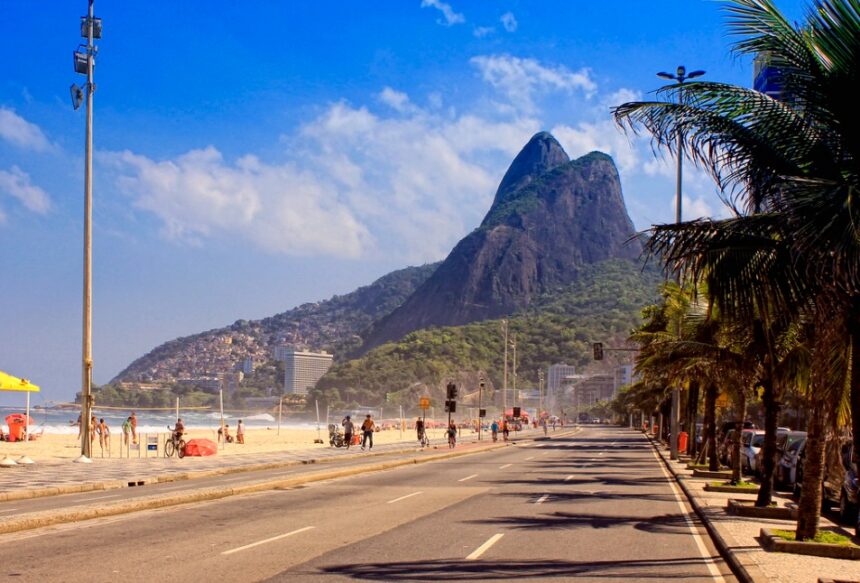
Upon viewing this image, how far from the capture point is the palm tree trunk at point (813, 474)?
12.6m

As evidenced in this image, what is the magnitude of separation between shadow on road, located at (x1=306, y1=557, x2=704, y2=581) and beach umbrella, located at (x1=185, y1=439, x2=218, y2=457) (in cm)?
3016

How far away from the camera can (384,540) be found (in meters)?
13.6

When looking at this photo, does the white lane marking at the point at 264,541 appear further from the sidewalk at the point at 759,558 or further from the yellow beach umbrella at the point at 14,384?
the yellow beach umbrella at the point at 14,384

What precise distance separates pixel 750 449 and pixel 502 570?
23.9 m

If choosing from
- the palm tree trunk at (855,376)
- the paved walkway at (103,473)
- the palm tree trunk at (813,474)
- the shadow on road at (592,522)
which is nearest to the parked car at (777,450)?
the shadow on road at (592,522)

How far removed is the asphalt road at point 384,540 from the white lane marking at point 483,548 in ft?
0.05

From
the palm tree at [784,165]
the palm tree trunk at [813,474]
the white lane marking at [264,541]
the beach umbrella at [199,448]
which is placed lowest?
the beach umbrella at [199,448]

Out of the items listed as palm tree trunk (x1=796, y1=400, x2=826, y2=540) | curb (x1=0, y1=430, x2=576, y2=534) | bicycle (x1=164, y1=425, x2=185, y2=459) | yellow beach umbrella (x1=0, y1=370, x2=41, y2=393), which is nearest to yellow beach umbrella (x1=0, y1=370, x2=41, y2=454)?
yellow beach umbrella (x1=0, y1=370, x2=41, y2=393)

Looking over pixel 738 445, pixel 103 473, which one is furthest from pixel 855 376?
pixel 103 473

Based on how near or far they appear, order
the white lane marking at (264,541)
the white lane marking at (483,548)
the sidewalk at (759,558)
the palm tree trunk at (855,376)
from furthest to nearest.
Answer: the palm tree trunk at (855,376)
the white lane marking at (264,541)
the white lane marking at (483,548)
the sidewalk at (759,558)

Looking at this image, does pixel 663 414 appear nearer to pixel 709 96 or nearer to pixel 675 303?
pixel 675 303

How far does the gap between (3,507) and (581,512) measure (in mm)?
11167

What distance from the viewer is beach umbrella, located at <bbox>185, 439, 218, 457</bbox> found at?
39938 mm

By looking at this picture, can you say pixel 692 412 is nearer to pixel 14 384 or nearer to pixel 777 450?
pixel 777 450
